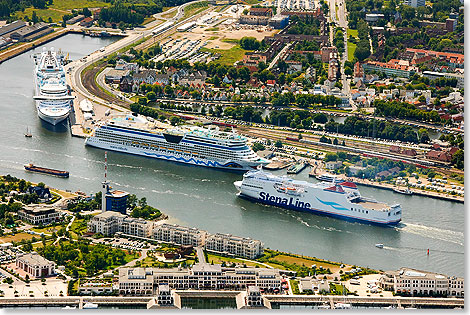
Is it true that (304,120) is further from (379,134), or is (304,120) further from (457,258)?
(457,258)

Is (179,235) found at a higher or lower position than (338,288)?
lower

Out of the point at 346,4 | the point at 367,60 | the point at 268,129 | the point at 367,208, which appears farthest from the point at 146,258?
the point at 346,4

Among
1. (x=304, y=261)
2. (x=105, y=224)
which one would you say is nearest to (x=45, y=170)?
(x=105, y=224)

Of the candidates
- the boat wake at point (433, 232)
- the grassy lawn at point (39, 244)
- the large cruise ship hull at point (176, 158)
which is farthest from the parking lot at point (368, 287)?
the large cruise ship hull at point (176, 158)

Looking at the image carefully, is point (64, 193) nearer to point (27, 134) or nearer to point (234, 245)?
point (234, 245)

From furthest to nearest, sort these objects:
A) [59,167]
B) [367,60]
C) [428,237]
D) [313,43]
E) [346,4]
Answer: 1. [346,4]
2. [313,43]
3. [367,60]
4. [59,167]
5. [428,237]

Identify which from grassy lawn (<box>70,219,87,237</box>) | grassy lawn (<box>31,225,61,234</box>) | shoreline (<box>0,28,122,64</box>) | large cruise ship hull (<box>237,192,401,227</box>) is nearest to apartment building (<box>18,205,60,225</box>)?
grassy lawn (<box>31,225,61,234</box>)
